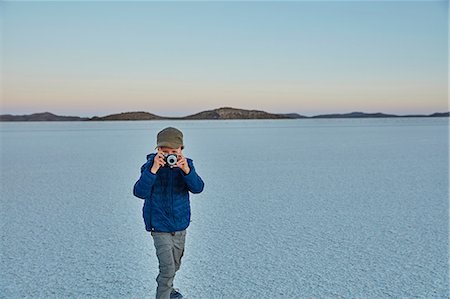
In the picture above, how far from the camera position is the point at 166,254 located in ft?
7.82

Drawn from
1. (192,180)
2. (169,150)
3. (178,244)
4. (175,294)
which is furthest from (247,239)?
(169,150)

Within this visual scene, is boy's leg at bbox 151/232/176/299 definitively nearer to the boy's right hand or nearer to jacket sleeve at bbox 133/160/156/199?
jacket sleeve at bbox 133/160/156/199

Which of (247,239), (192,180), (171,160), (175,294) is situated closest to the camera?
(171,160)

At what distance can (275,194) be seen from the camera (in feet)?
19.0

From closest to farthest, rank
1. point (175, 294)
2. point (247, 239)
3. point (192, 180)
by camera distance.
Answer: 1. point (192, 180)
2. point (175, 294)
3. point (247, 239)

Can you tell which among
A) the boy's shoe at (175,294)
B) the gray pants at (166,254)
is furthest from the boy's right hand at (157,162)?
the boy's shoe at (175,294)

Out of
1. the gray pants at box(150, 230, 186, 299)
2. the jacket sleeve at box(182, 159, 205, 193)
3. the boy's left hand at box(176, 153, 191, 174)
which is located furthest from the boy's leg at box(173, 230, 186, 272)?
the boy's left hand at box(176, 153, 191, 174)

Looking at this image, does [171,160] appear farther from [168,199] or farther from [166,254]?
[166,254]

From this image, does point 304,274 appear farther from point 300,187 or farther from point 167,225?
point 300,187

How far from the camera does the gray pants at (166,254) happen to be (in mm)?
2387

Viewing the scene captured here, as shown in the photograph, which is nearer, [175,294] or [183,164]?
[183,164]

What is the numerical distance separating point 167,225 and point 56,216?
2.64m

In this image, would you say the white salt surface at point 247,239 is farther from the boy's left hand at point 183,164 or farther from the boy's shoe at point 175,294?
the boy's left hand at point 183,164

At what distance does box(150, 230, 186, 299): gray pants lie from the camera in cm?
239
